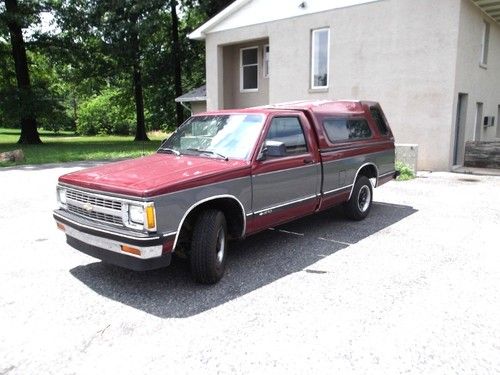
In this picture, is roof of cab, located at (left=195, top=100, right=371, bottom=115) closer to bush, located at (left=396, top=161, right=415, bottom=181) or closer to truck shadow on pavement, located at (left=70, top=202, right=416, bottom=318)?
truck shadow on pavement, located at (left=70, top=202, right=416, bottom=318)

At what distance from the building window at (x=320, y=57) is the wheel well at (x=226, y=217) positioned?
11526 millimetres

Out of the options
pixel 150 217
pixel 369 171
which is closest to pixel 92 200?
pixel 150 217

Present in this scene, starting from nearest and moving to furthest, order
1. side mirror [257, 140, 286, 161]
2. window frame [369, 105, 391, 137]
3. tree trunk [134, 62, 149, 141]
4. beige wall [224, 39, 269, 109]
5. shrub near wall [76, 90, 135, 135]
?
side mirror [257, 140, 286, 161] → window frame [369, 105, 391, 137] → beige wall [224, 39, 269, 109] → tree trunk [134, 62, 149, 141] → shrub near wall [76, 90, 135, 135]

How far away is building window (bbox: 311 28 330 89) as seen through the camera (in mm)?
15344

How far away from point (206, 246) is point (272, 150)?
1436 millimetres

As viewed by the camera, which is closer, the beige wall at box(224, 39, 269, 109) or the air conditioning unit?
the air conditioning unit

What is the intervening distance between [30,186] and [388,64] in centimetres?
1085

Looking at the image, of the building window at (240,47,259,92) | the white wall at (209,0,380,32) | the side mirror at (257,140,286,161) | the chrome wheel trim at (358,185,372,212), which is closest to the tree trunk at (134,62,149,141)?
the building window at (240,47,259,92)

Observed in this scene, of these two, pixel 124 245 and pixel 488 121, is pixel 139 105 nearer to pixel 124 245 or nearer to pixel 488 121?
pixel 488 121

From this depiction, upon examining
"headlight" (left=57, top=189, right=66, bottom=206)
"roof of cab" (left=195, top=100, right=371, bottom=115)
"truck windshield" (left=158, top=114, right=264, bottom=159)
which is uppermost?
"roof of cab" (left=195, top=100, right=371, bottom=115)

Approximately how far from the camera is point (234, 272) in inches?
199

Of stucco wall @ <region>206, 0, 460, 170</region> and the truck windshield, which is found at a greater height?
stucco wall @ <region>206, 0, 460, 170</region>

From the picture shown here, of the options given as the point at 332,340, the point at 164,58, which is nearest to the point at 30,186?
the point at 332,340

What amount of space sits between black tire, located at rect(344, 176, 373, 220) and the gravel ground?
450 millimetres
